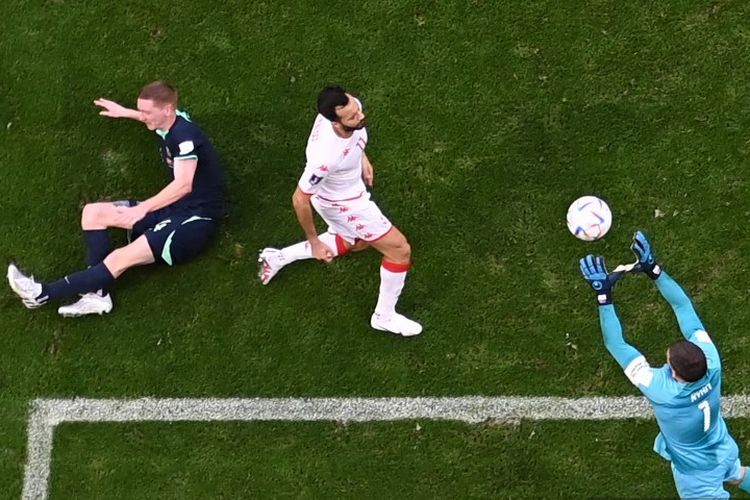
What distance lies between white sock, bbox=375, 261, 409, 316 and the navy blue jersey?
53.1 inches

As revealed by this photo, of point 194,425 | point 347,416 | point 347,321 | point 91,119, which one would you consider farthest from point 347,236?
point 91,119

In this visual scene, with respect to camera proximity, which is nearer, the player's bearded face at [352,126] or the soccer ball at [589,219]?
the player's bearded face at [352,126]

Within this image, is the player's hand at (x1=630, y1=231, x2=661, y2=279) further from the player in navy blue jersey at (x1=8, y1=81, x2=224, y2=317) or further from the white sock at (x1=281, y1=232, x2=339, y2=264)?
the player in navy blue jersey at (x1=8, y1=81, x2=224, y2=317)

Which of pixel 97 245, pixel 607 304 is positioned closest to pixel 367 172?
pixel 607 304

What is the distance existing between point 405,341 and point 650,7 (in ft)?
11.0

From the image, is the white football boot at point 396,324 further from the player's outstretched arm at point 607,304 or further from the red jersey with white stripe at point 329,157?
the player's outstretched arm at point 607,304

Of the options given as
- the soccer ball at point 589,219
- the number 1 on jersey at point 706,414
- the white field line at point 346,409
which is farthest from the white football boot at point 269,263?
the number 1 on jersey at point 706,414

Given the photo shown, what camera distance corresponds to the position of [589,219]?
6.29m

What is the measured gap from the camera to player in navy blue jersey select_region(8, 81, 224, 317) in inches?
250

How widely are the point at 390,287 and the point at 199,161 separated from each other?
5.37ft

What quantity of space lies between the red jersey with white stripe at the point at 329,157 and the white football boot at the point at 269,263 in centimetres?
107

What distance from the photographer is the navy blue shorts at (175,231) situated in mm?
6633

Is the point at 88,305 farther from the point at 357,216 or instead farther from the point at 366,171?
the point at 366,171

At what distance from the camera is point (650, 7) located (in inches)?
290
